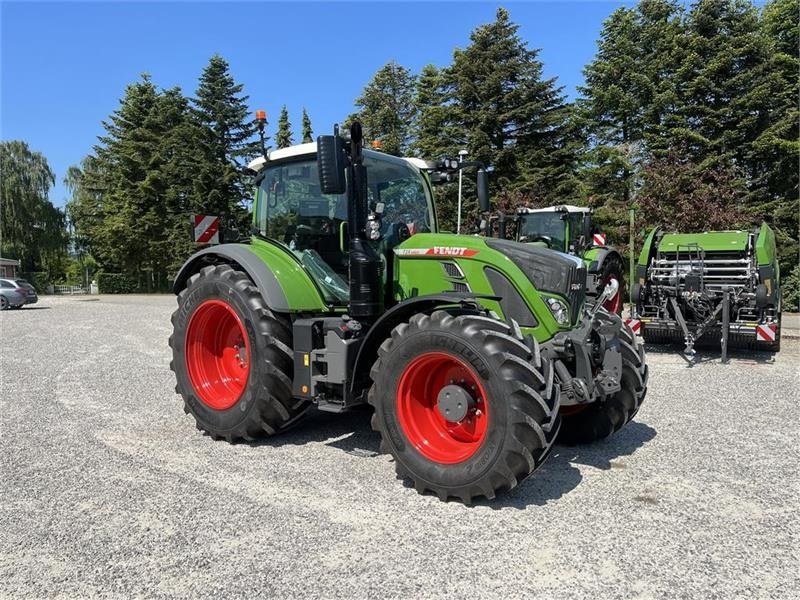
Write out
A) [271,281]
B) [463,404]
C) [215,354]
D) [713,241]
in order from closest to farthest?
[463,404], [271,281], [215,354], [713,241]

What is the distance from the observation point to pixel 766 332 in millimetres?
8992

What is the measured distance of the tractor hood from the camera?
955cm

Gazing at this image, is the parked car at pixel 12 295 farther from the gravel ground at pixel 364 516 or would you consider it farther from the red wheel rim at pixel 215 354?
the red wheel rim at pixel 215 354

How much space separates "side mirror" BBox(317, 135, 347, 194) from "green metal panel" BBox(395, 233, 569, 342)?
2.46 feet

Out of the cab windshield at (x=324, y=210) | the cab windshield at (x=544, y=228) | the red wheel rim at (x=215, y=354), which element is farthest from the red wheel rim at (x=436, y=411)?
the cab windshield at (x=544, y=228)

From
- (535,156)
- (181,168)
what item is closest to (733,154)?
(535,156)

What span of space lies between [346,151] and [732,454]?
3809mm

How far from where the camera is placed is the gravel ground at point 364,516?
282 centimetres

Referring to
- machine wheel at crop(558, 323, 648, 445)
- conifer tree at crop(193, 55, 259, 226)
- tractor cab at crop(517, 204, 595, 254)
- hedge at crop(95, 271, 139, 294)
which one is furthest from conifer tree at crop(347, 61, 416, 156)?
machine wheel at crop(558, 323, 648, 445)

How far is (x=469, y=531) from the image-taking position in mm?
3305

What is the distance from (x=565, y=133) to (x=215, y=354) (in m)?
27.3

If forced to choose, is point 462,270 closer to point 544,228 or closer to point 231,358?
point 231,358

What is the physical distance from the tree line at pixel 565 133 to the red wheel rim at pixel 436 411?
12957 millimetres

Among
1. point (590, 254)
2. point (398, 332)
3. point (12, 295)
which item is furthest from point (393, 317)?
point (12, 295)
